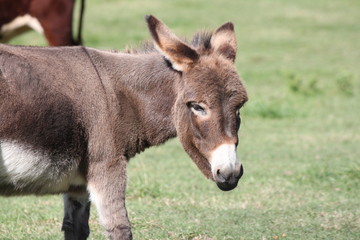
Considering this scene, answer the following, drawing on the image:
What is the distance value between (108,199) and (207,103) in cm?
100

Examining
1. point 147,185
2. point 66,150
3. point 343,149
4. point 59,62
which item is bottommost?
point 343,149

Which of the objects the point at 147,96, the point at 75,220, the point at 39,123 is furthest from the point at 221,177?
the point at 75,220

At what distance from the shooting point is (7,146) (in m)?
5.39

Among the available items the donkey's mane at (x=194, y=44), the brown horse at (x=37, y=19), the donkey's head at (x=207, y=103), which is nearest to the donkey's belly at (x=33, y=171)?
the donkey's head at (x=207, y=103)

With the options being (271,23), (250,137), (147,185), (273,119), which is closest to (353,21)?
(271,23)

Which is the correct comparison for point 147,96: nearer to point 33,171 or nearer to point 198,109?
point 198,109

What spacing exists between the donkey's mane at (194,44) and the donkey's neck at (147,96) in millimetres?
251

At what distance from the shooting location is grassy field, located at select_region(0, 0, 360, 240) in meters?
7.50

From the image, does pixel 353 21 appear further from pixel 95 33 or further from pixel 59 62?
pixel 59 62

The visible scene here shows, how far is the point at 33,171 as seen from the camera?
5.57 meters

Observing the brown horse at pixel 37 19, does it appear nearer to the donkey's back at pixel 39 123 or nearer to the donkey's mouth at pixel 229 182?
the donkey's back at pixel 39 123

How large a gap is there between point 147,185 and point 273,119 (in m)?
5.79

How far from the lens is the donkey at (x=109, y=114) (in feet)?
18.0

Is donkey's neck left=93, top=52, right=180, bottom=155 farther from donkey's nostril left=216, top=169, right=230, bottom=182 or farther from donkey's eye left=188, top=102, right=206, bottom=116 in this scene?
donkey's nostril left=216, top=169, right=230, bottom=182
